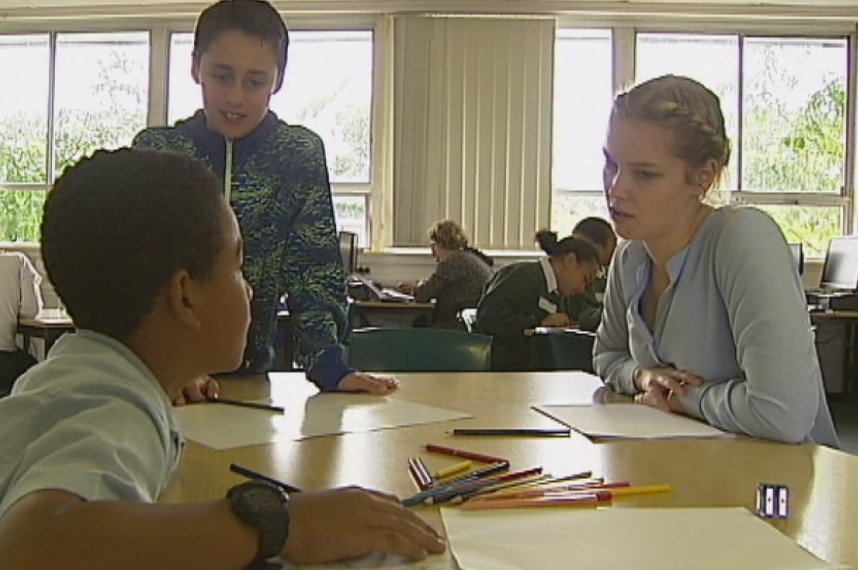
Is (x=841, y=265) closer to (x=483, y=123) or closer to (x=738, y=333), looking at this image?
(x=483, y=123)

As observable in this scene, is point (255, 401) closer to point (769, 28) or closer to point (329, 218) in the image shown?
point (329, 218)

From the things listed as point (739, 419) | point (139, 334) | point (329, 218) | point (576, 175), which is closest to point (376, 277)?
point (576, 175)

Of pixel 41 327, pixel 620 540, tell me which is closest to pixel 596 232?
pixel 41 327

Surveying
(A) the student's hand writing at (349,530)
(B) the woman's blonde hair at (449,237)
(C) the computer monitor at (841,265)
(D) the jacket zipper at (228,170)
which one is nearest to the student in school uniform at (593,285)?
(B) the woman's blonde hair at (449,237)

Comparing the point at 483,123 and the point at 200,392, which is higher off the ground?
the point at 483,123

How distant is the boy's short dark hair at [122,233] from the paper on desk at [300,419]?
423 mm

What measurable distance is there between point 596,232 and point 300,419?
3513 millimetres

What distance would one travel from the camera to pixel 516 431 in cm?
124

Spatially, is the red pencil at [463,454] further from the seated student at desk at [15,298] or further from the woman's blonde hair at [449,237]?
the woman's blonde hair at [449,237]

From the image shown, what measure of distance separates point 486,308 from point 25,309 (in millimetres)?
2172

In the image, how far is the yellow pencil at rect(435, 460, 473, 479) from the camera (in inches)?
38.6

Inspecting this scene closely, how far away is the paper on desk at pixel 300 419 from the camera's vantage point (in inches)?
47.0

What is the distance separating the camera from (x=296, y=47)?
6.91 m

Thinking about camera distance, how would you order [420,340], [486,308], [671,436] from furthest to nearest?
1. [486,308]
2. [420,340]
3. [671,436]
